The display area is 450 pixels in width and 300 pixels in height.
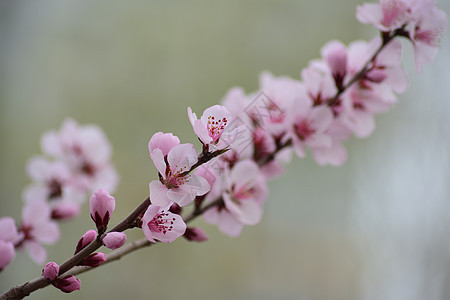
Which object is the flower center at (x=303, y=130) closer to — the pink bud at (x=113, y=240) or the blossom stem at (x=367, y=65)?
the blossom stem at (x=367, y=65)

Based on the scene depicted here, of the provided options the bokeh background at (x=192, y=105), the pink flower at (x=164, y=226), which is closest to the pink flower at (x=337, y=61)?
the pink flower at (x=164, y=226)

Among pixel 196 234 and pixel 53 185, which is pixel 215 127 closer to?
pixel 196 234

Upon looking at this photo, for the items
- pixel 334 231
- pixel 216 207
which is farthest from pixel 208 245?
pixel 216 207

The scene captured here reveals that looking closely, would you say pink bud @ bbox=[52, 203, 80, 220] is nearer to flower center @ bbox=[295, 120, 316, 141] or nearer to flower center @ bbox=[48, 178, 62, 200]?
flower center @ bbox=[48, 178, 62, 200]

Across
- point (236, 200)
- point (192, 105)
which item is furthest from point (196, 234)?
point (192, 105)

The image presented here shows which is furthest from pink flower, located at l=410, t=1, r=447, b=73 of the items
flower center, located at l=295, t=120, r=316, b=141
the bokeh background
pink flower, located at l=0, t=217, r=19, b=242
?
the bokeh background

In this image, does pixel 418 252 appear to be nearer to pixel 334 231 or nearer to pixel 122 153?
pixel 334 231
